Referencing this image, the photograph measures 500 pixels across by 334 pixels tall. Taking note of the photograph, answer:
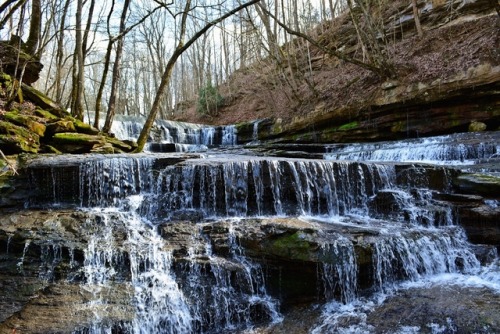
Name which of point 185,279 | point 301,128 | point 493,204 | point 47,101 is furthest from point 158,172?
point 301,128

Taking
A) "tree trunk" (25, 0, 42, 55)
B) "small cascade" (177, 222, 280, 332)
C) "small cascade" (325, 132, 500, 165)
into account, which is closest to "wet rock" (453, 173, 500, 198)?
"small cascade" (325, 132, 500, 165)

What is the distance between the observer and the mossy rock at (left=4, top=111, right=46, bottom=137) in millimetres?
8594

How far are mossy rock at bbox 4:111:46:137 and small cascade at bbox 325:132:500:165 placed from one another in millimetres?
7920

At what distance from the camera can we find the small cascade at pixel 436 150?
8.98m

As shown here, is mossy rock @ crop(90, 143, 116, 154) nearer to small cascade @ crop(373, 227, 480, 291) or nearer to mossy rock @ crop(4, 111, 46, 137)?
mossy rock @ crop(4, 111, 46, 137)

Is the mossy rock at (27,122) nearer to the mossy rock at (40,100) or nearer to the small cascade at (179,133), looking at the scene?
the mossy rock at (40,100)

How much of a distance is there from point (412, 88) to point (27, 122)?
1125cm

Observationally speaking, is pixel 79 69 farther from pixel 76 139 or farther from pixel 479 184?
pixel 479 184

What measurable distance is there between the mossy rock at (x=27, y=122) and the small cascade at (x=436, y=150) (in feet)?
26.0

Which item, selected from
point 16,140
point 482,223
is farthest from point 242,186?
point 16,140

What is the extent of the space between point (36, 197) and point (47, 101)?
396cm

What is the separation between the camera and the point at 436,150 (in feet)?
31.9

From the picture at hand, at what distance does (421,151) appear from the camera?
1005cm

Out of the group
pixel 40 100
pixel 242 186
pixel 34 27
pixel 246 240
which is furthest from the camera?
pixel 34 27
